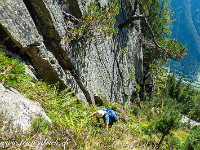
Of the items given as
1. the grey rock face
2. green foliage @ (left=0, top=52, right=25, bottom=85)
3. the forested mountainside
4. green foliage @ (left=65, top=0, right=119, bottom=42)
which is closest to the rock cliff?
the forested mountainside

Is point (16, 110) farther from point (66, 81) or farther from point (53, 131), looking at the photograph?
point (66, 81)

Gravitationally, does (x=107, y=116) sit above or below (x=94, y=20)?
below

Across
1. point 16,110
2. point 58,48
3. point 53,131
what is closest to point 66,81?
point 58,48

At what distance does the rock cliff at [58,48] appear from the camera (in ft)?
16.3

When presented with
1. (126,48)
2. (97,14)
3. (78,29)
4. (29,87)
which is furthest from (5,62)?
(126,48)

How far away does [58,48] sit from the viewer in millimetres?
6816

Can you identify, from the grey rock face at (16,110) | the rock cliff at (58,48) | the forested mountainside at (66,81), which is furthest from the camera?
the rock cliff at (58,48)

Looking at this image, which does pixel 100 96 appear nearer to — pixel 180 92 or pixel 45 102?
pixel 45 102

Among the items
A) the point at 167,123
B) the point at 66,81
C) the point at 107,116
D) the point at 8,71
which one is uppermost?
the point at 66,81

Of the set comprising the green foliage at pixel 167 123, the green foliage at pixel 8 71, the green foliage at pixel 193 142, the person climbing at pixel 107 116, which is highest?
the green foliage at pixel 8 71

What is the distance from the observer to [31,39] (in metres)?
5.43

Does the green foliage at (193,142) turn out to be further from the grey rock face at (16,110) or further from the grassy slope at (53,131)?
the grey rock face at (16,110)

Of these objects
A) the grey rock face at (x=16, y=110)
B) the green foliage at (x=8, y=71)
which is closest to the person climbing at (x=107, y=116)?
the grey rock face at (x=16, y=110)

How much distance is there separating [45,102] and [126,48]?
1180 cm
